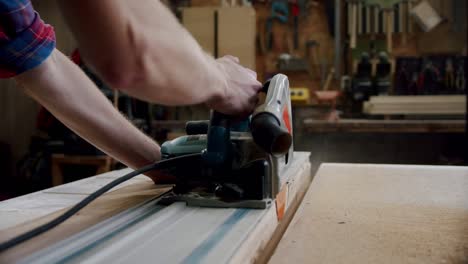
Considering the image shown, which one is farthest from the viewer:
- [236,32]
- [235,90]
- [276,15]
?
[276,15]

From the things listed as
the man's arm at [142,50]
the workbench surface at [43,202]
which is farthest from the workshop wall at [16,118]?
the man's arm at [142,50]

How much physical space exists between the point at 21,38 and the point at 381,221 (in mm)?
810

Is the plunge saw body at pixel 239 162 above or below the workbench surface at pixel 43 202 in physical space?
above

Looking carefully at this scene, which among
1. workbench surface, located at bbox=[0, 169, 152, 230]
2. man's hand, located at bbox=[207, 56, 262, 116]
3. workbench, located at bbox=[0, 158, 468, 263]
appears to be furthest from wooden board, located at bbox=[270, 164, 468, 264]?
workbench surface, located at bbox=[0, 169, 152, 230]

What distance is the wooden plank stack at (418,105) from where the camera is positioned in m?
3.66

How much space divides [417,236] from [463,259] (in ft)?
0.39

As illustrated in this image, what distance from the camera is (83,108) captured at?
1.07 m

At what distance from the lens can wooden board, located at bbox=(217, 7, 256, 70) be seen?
440 cm

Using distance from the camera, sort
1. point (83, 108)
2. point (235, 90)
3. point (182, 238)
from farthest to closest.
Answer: point (83, 108) → point (235, 90) → point (182, 238)

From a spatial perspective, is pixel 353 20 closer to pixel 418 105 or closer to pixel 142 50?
pixel 418 105

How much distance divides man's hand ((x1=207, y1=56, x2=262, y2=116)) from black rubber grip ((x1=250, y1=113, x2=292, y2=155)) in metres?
0.06

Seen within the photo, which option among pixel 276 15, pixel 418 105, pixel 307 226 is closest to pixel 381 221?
pixel 307 226

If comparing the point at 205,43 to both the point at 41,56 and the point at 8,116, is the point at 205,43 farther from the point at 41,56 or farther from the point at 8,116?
the point at 41,56

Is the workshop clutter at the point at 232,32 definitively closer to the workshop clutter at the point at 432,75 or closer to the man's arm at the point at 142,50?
the workshop clutter at the point at 432,75
